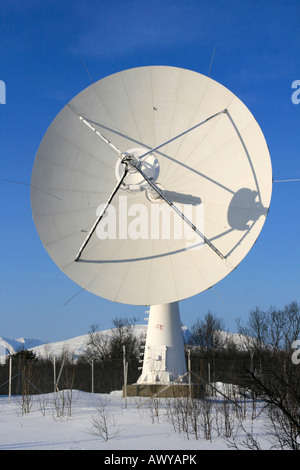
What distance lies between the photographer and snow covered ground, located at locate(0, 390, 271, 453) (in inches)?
503

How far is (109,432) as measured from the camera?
14.7 m

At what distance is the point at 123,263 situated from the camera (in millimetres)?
20438

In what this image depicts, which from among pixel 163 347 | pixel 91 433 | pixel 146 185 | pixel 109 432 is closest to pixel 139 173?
pixel 146 185

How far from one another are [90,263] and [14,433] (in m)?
7.15

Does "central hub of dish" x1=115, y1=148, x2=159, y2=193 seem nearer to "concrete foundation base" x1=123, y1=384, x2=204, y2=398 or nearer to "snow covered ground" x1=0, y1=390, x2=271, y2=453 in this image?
"snow covered ground" x1=0, y1=390, x2=271, y2=453

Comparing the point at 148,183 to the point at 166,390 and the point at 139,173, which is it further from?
the point at 166,390

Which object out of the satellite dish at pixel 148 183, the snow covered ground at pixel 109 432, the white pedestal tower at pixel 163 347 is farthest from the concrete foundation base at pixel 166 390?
the satellite dish at pixel 148 183
